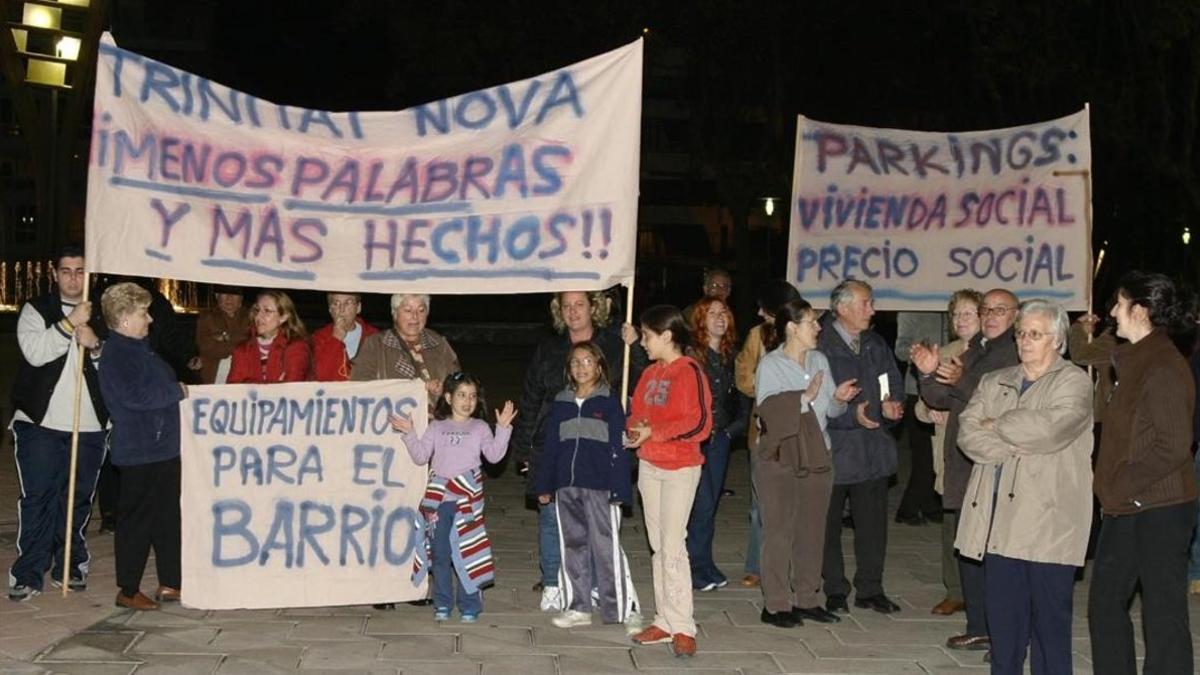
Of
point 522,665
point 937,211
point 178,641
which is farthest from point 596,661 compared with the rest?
point 937,211

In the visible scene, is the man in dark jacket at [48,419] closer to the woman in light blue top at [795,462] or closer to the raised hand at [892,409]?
the woman in light blue top at [795,462]

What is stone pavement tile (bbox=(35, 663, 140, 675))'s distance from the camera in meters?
7.15

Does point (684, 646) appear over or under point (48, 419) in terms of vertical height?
under

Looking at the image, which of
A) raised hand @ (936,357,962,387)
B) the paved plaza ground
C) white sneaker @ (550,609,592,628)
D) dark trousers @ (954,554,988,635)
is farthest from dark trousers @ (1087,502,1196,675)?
white sneaker @ (550,609,592,628)

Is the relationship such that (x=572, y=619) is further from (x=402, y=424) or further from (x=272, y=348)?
(x=272, y=348)

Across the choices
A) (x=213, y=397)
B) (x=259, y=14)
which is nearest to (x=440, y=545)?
(x=213, y=397)

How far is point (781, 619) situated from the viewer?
8375 millimetres

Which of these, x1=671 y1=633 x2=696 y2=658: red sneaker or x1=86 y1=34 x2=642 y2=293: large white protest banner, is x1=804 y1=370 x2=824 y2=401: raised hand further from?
x1=671 y1=633 x2=696 y2=658: red sneaker

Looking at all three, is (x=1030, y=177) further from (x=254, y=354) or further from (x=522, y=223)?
(x=254, y=354)

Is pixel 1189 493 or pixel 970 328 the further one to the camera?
pixel 970 328

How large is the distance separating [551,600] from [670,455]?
1406mm

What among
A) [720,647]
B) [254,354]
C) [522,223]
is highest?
[522,223]

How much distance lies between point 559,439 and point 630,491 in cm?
48

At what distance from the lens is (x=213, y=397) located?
8547 millimetres
